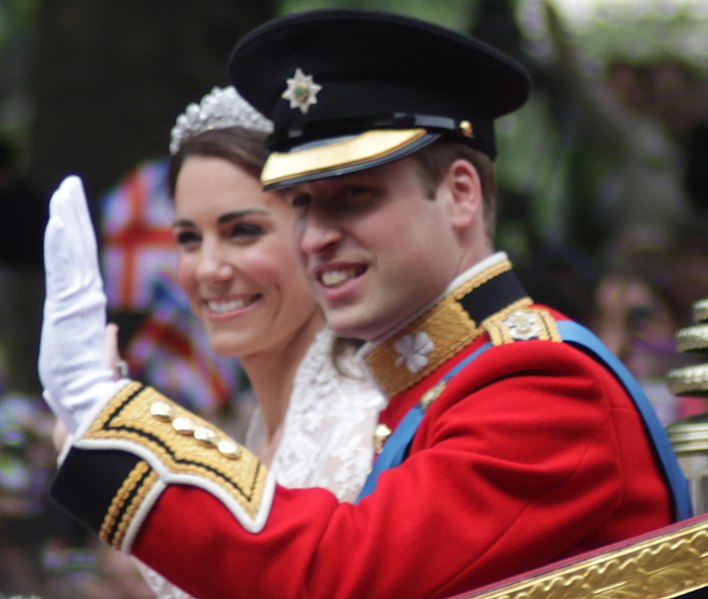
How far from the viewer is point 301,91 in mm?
2990

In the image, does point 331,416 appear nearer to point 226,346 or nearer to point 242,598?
point 226,346

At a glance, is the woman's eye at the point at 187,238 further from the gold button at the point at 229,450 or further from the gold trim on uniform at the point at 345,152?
the gold button at the point at 229,450

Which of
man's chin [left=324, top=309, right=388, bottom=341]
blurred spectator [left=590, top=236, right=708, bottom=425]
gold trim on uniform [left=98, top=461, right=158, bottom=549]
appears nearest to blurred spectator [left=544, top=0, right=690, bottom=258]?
blurred spectator [left=590, top=236, right=708, bottom=425]

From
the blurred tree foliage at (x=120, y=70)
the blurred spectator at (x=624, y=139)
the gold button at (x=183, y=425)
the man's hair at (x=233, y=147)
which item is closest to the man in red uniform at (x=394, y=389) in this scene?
the gold button at (x=183, y=425)

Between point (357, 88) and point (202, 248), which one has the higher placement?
point (357, 88)

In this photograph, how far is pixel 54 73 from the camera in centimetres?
772

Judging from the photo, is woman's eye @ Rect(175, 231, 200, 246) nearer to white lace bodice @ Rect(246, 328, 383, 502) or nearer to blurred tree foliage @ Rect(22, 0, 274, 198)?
white lace bodice @ Rect(246, 328, 383, 502)

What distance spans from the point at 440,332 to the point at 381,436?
245 millimetres

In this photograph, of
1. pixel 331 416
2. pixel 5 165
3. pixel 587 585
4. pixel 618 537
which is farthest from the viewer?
pixel 5 165

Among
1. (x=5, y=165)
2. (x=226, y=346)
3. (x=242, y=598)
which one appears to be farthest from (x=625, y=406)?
(x=5, y=165)

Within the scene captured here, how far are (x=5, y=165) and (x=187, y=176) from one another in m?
3.59

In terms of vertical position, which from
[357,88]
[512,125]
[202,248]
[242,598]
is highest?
[357,88]

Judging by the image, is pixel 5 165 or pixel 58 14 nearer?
pixel 5 165

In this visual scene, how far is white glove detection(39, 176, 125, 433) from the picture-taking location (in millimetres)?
2746
